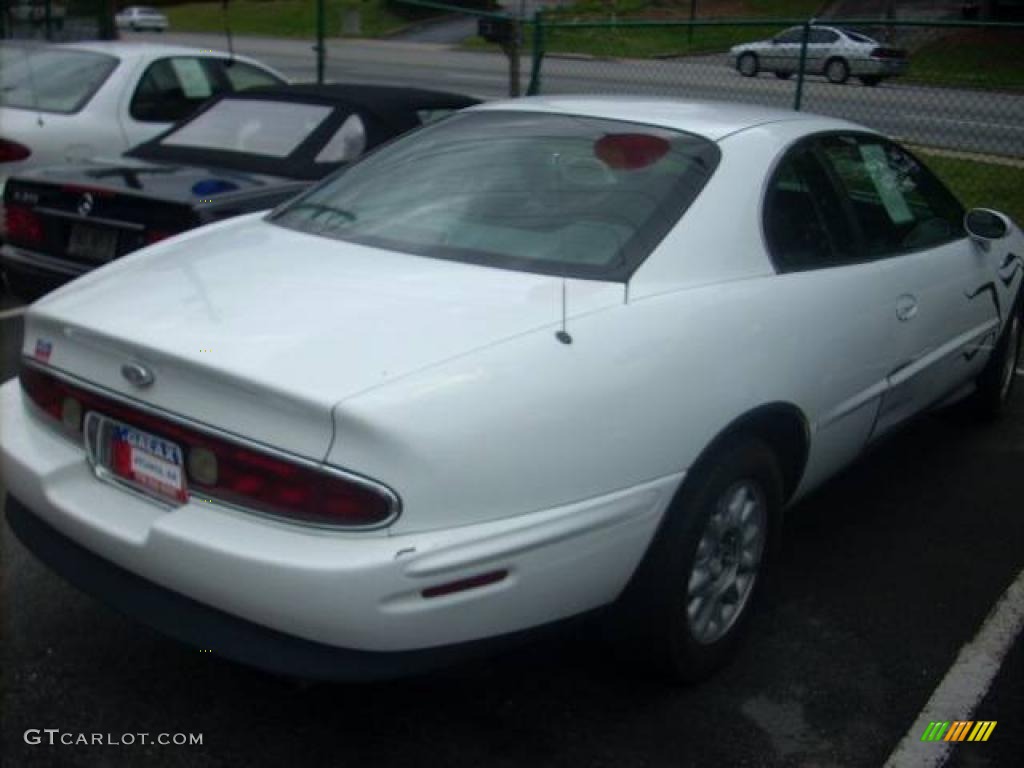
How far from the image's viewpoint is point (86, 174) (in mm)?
5102

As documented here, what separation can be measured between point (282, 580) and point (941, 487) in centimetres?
325


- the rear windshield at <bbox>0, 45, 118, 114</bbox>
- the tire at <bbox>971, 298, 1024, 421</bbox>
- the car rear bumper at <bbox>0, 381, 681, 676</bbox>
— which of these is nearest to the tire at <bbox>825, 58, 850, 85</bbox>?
the tire at <bbox>971, 298, 1024, 421</bbox>

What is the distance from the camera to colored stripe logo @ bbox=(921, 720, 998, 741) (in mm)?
2941

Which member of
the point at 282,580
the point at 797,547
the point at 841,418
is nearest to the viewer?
the point at 282,580

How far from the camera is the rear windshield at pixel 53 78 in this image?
7000 mm

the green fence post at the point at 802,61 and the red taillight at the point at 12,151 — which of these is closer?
the red taillight at the point at 12,151

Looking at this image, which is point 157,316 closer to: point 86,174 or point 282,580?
point 282,580

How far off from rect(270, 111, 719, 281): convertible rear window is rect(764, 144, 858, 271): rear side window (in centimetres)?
28

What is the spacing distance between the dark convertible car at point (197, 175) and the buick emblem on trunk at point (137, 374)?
216cm

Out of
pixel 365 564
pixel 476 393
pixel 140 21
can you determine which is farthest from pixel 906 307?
pixel 140 21

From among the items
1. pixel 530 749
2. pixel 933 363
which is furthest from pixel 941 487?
pixel 530 749

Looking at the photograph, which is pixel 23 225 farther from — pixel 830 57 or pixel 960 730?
pixel 830 57

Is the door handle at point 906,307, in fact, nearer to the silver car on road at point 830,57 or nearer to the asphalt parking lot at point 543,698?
the asphalt parking lot at point 543,698

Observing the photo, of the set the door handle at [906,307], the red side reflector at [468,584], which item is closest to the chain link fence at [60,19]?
the door handle at [906,307]
